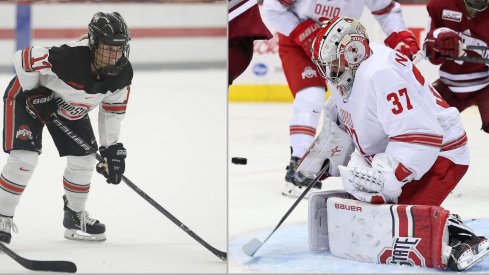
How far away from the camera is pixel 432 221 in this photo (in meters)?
2.98

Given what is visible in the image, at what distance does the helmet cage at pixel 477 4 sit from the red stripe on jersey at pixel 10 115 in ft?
6.00

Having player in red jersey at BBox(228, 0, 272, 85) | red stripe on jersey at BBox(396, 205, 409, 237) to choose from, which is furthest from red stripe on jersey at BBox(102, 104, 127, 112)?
red stripe on jersey at BBox(396, 205, 409, 237)

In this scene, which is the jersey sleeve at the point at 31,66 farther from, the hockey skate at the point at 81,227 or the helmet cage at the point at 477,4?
the helmet cage at the point at 477,4

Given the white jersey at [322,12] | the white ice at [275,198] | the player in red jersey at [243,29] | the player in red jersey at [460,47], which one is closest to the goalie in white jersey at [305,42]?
the white jersey at [322,12]

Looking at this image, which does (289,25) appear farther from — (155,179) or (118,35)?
(118,35)

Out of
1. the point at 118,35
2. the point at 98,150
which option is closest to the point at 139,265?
the point at 98,150

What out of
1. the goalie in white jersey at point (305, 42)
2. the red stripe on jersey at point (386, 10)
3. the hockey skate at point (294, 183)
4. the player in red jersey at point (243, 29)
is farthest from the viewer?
the red stripe on jersey at point (386, 10)

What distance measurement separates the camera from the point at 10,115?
321 cm

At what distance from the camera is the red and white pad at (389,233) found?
9.80 feet

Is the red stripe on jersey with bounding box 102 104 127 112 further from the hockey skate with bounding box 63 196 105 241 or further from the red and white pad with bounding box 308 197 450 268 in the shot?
the red and white pad with bounding box 308 197 450 268

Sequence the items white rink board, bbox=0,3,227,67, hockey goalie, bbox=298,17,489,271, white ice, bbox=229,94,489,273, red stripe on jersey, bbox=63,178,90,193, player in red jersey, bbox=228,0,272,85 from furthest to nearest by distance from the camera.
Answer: white rink board, bbox=0,3,227,67 → player in red jersey, bbox=228,0,272,85 → red stripe on jersey, bbox=63,178,90,193 → white ice, bbox=229,94,489,273 → hockey goalie, bbox=298,17,489,271

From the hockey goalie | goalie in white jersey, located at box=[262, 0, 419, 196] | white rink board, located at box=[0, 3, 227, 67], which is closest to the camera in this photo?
the hockey goalie

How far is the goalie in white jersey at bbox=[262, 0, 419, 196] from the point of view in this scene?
4238 millimetres

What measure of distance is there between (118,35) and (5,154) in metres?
0.55
